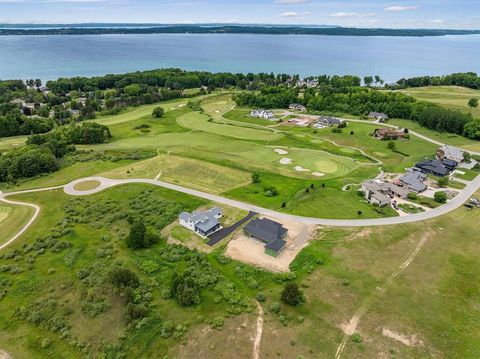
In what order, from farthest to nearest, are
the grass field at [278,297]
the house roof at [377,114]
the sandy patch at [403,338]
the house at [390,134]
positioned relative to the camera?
the house roof at [377,114] < the house at [390,134] < the grass field at [278,297] < the sandy patch at [403,338]

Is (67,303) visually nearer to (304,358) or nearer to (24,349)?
(24,349)

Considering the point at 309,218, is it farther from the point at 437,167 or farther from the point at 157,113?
the point at 157,113

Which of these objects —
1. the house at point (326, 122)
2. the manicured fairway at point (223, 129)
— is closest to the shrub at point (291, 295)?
the manicured fairway at point (223, 129)

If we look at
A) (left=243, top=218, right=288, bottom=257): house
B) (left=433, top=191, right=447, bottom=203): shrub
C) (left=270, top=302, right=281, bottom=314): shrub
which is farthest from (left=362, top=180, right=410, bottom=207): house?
(left=270, top=302, right=281, bottom=314): shrub

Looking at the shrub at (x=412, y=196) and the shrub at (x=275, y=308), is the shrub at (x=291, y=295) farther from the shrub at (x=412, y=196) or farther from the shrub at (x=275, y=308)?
the shrub at (x=412, y=196)

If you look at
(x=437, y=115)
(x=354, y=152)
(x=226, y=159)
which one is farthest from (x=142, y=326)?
(x=437, y=115)

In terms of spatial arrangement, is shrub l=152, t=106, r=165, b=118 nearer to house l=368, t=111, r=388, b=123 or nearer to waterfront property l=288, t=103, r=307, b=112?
waterfront property l=288, t=103, r=307, b=112

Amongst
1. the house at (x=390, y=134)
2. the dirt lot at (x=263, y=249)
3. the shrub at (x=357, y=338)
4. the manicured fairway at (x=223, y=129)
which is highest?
the shrub at (x=357, y=338)
